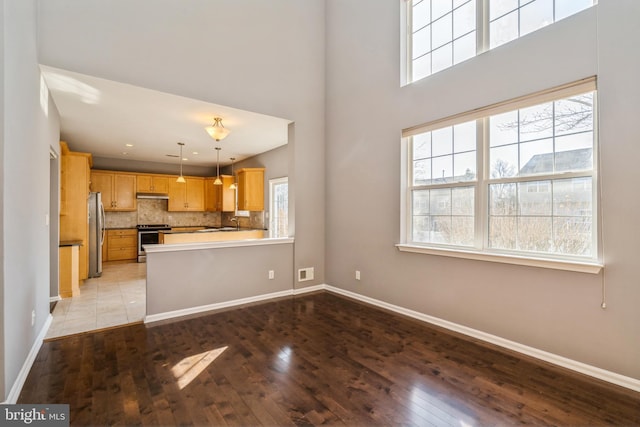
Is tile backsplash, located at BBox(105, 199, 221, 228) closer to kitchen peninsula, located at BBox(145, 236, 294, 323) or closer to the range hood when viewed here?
the range hood

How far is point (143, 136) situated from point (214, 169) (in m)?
3.65

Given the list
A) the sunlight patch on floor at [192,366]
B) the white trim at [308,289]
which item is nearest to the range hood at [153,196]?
the white trim at [308,289]

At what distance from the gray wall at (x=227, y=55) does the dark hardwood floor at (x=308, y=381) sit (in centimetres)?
195

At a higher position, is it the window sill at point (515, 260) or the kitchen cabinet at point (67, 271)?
the window sill at point (515, 260)

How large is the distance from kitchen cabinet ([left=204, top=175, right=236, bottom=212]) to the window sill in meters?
5.83

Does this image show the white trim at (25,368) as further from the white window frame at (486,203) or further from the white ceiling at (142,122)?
the white window frame at (486,203)

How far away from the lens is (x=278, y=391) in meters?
2.15

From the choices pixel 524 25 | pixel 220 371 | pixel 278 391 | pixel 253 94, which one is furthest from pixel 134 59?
pixel 524 25

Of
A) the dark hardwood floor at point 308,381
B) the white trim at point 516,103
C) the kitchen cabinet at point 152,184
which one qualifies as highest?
the white trim at point 516,103

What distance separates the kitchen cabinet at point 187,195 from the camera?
8.27 m

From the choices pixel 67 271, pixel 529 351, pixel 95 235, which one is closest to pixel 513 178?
pixel 529 351

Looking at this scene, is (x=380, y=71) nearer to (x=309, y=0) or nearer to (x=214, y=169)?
(x=309, y=0)

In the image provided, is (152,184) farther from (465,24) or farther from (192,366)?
(465,24)

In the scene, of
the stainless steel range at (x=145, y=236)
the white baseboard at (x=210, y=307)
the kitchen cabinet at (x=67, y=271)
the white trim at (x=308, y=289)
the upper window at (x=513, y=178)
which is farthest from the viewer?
the stainless steel range at (x=145, y=236)
